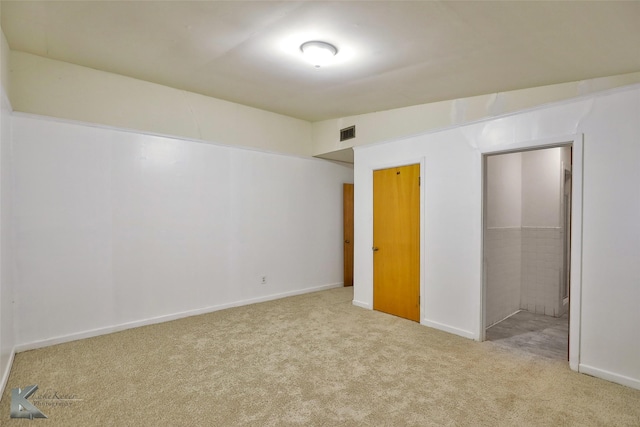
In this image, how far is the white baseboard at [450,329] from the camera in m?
3.58

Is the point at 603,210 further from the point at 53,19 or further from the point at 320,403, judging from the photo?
the point at 53,19

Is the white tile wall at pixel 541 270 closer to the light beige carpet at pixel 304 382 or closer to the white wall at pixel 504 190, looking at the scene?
the white wall at pixel 504 190

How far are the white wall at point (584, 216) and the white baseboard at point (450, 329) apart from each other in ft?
0.04

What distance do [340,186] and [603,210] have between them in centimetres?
393

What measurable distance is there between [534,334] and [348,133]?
360cm

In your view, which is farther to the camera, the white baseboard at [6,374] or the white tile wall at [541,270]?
the white tile wall at [541,270]

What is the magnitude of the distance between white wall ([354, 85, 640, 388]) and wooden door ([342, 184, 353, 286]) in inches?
76.2

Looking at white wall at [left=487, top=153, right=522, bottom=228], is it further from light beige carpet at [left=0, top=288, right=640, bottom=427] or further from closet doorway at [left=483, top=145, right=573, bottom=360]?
light beige carpet at [left=0, top=288, right=640, bottom=427]

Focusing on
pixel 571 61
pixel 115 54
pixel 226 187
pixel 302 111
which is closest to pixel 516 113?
pixel 571 61

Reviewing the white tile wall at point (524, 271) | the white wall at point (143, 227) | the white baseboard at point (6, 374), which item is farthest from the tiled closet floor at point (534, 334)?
the white baseboard at point (6, 374)

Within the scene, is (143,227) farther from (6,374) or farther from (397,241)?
(397,241)

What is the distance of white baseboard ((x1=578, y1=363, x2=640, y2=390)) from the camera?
2580mm

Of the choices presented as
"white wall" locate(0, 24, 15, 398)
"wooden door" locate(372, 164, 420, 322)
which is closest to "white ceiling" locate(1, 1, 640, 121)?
"white wall" locate(0, 24, 15, 398)

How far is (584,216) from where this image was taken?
2824 mm
